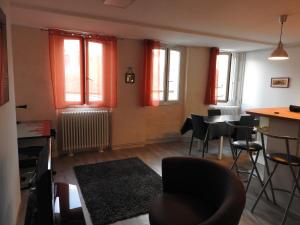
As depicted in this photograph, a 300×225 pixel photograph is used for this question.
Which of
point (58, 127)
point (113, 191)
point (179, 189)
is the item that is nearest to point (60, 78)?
point (58, 127)

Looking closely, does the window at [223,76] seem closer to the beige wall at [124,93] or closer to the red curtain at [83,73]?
the beige wall at [124,93]

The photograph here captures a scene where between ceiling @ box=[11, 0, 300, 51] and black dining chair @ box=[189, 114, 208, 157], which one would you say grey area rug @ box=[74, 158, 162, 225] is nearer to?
black dining chair @ box=[189, 114, 208, 157]

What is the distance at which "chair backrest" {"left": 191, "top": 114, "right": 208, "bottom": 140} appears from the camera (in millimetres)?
4132

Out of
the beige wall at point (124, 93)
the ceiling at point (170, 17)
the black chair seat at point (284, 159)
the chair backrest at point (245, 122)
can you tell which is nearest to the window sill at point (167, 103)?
the beige wall at point (124, 93)

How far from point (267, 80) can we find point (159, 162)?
360 centimetres

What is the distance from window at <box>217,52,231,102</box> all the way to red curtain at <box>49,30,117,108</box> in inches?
123

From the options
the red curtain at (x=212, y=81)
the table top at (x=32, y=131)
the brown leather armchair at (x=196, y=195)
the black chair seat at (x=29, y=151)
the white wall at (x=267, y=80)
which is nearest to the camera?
the brown leather armchair at (x=196, y=195)

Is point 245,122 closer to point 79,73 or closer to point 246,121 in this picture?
point 246,121

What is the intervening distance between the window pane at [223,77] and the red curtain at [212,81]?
502 mm

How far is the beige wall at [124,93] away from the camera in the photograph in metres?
3.80

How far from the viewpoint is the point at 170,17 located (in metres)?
3.11

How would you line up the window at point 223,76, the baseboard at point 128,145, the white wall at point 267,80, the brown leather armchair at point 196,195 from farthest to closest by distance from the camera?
the window at point 223,76
the white wall at point 267,80
the baseboard at point 128,145
the brown leather armchair at point 196,195

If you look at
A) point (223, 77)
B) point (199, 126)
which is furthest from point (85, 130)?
point (223, 77)

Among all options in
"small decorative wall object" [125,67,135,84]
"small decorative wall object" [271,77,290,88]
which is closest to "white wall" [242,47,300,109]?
"small decorative wall object" [271,77,290,88]
